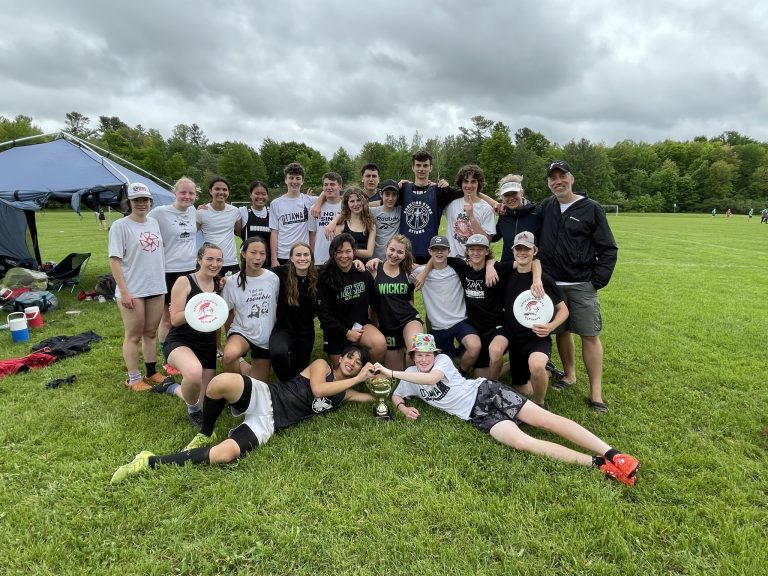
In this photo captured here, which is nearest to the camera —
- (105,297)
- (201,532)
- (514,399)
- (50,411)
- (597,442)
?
(201,532)

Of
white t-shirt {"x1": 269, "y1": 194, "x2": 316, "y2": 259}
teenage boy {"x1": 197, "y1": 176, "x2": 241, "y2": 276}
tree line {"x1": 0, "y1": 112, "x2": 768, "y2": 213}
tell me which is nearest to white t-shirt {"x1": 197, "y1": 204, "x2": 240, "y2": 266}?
teenage boy {"x1": 197, "y1": 176, "x2": 241, "y2": 276}

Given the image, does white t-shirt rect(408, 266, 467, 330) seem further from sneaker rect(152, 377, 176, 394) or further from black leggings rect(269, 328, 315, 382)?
sneaker rect(152, 377, 176, 394)

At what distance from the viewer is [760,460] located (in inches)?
125

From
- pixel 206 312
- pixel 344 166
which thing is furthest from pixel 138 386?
pixel 344 166

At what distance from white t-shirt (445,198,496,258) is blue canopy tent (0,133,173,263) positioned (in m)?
7.76

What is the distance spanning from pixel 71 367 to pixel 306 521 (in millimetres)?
4431

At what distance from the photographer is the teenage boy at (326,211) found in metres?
5.62

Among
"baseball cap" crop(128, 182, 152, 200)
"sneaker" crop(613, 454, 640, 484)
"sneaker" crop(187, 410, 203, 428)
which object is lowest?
"sneaker" crop(187, 410, 203, 428)

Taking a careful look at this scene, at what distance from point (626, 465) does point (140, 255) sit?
513cm

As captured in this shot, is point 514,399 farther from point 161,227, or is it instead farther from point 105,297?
point 105,297

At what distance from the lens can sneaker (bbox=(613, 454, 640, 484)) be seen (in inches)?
112

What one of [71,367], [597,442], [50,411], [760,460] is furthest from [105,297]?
[760,460]

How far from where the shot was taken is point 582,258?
409cm

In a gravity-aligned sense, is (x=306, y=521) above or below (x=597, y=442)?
below
